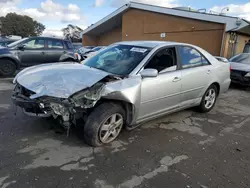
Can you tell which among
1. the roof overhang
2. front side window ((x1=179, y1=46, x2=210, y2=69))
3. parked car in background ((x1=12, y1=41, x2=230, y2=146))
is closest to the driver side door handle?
parked car in background ((x1=12, y1=41, x2=230, y2=146))

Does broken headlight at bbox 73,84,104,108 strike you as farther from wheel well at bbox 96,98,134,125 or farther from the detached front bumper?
the detached front bumper

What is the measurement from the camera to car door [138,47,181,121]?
11.3ft

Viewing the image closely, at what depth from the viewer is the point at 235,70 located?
26.3 feet

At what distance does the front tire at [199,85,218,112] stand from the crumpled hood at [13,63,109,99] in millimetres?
2682

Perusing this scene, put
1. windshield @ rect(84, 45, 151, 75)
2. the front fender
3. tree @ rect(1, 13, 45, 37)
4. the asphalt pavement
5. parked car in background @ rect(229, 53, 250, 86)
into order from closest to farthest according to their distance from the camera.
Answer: the asphalt pavement < windshield @ rect(84, 45, 151, 75) < parked car in background @ rect(229, 53, 250, 86) < the front fender < tree @ rect(1, 13, 45, 37)

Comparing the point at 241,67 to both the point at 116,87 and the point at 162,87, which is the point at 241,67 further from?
the point at 116,87

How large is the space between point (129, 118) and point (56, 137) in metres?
1.25

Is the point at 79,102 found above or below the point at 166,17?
below

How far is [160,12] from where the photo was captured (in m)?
16.0

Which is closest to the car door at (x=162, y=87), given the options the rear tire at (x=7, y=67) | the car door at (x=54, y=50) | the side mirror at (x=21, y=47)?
the car door at (x=54, y=50)

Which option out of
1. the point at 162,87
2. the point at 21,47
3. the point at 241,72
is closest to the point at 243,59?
the point at 241,72

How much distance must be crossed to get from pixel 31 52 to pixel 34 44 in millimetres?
367

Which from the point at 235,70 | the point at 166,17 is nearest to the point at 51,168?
the point at 235,70

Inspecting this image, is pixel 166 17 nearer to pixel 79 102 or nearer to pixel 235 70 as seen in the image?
pixel 235 70
